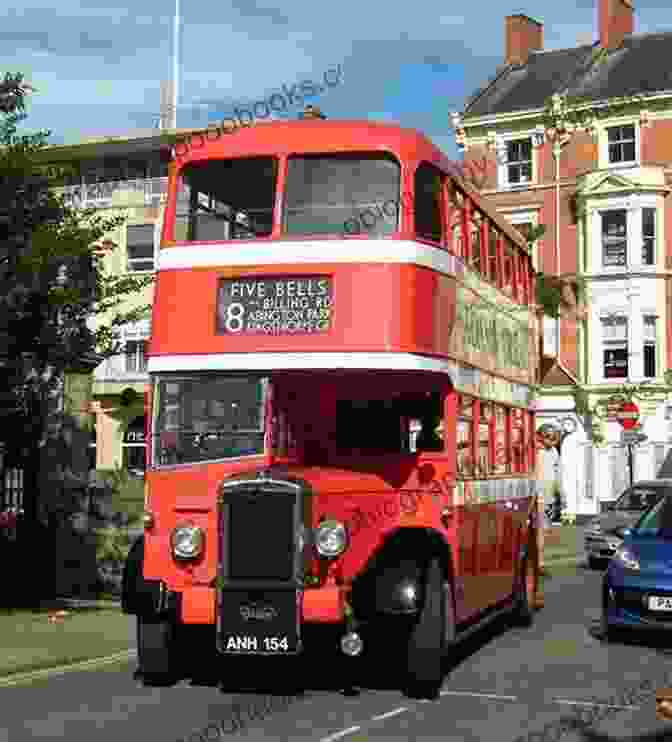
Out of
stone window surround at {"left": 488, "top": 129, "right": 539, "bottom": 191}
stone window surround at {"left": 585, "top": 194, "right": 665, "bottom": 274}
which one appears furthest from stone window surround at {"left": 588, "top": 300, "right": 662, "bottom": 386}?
stone window surround at {"left": 488, "top": 129, "right": 539, "bottom": 191}

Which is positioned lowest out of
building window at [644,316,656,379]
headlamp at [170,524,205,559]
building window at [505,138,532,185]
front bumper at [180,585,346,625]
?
front bumper at [180,585,346,625]

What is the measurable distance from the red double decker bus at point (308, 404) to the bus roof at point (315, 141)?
2 centimetres

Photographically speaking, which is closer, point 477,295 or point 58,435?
point 477,295

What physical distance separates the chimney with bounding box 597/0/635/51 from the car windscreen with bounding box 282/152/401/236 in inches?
1882

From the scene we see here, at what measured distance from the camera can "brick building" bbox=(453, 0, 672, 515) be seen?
53906 millimetres

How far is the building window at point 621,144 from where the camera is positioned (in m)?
55.3

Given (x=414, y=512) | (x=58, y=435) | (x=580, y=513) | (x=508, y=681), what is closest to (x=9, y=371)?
(x=58, y=435)

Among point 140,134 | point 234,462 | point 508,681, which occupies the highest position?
point 140,134

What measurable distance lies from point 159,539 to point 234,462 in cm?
90

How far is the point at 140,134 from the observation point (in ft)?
188

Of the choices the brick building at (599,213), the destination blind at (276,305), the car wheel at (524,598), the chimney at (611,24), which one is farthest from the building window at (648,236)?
the destination blind at (276,305)

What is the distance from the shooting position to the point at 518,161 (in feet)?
192

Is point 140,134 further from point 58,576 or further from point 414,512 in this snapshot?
point 414,512

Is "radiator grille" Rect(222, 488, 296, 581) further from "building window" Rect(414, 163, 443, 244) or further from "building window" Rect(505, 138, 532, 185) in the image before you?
"building window" Rect(505, 138, 532, 185)
